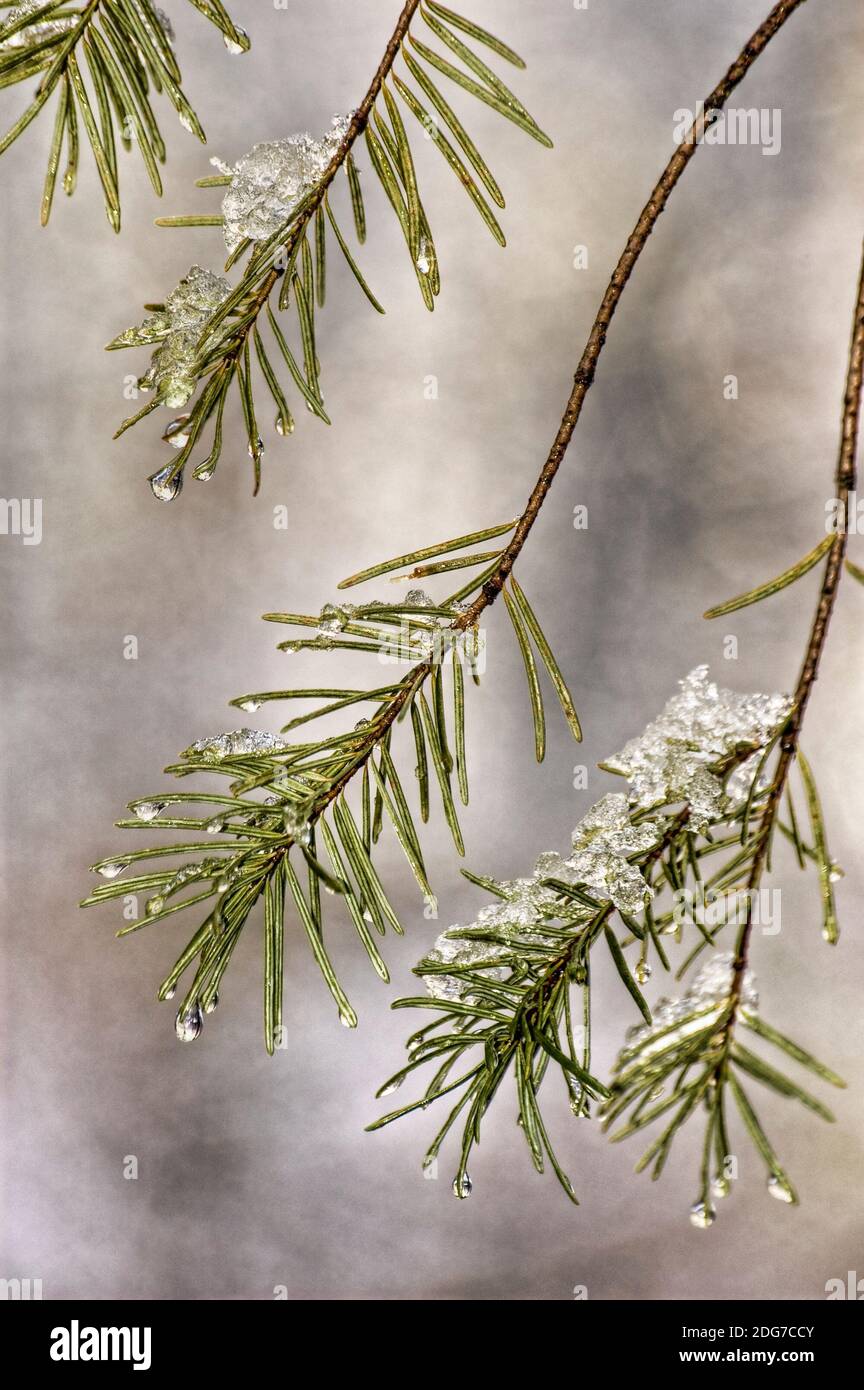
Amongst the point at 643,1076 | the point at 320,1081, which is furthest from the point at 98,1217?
the point at 643,1076

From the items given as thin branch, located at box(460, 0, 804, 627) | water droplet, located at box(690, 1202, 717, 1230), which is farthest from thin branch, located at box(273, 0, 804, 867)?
water droplet, located at box(690, 1202, 717, 1230)

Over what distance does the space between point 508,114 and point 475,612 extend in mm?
105

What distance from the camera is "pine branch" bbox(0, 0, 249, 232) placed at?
18cm

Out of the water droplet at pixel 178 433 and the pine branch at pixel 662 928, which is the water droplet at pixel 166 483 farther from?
the pine branch at pixel 662 928

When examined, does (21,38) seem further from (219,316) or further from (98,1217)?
(98,1217)

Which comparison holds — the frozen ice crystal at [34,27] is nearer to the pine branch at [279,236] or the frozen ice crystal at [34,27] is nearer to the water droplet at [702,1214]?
the pine branch at [279,236]

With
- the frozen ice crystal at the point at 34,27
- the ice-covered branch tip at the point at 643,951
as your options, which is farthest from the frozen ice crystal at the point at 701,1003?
the frozen ice crystal at the point at 34,27

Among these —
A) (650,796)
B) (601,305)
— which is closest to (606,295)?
(601,305)

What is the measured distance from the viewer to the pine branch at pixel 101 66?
0.58ft

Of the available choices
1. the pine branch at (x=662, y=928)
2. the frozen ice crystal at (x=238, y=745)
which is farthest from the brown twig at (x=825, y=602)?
the frozen ice crystal at (x=238, y=745)

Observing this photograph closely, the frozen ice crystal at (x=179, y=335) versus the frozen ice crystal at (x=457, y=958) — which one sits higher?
the frozen ice crystal at (x=179, y=335)

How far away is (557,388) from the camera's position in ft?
1.98

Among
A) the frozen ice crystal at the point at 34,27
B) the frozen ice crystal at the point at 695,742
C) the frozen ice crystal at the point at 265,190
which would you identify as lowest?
the frozen ice crystal at the point at 695,742

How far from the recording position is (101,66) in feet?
0.59
